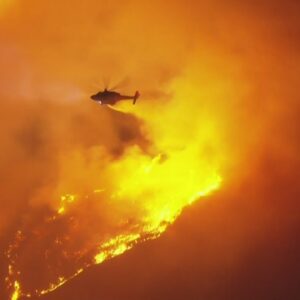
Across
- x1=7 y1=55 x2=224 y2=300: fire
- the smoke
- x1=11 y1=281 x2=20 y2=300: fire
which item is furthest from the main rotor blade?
x1=11 y1=281 x2=20 y2=300: fire

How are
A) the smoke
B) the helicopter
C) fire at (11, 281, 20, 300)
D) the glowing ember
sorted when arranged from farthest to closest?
the helicopter, the smoke, the glowing ember, fire at (11, 281, 20, 300)

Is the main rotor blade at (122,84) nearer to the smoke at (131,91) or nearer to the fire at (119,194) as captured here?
the smoke at (131,91)

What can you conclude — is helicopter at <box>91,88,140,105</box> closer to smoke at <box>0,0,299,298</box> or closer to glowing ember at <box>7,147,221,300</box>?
smoke at <box>0,0,299,298</box>

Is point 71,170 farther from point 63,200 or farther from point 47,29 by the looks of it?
point 47,29

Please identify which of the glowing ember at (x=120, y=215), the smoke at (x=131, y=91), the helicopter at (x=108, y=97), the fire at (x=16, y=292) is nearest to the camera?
the fire at (x=16, y=292)

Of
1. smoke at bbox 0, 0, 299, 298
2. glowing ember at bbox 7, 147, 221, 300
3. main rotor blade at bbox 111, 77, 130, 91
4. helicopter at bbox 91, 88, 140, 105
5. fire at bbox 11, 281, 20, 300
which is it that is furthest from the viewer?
main rotor blade at bbox 111, 77, 130, 91

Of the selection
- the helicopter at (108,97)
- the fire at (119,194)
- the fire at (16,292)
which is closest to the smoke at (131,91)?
the fire at (119,194)

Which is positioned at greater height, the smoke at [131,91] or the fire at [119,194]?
the smoke at [131,91]

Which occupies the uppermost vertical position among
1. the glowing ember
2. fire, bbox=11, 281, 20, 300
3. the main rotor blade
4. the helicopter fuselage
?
the main rotor blade
